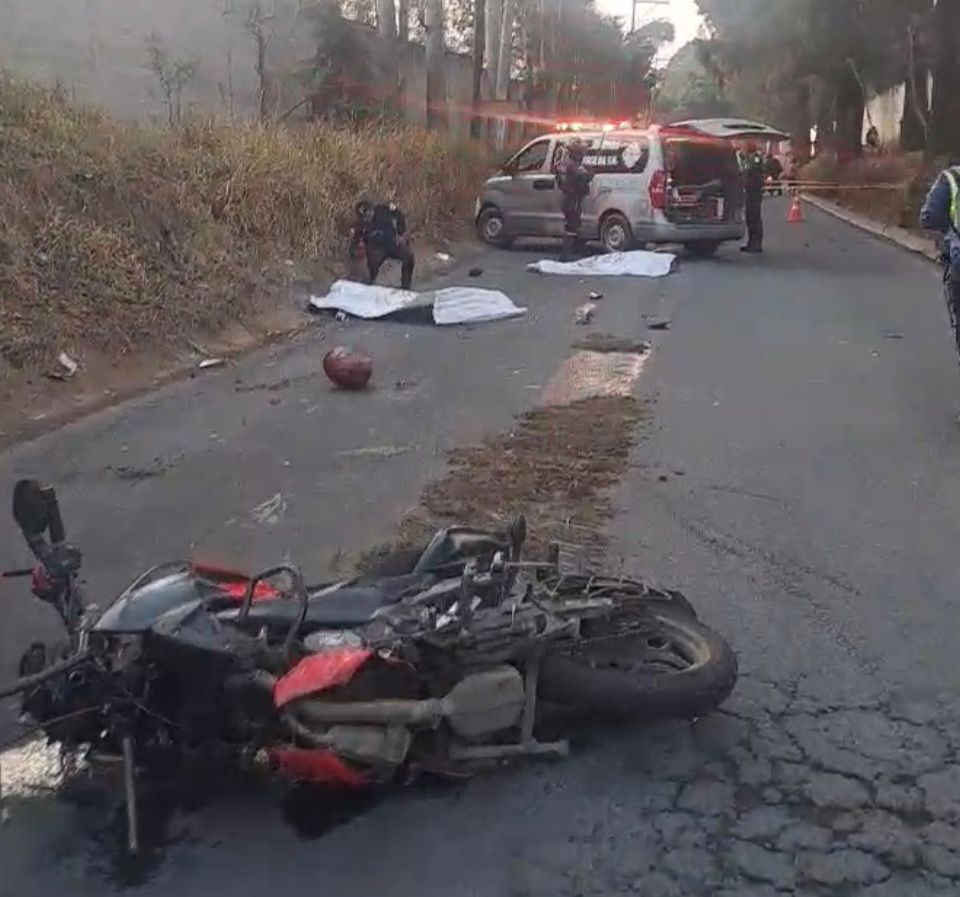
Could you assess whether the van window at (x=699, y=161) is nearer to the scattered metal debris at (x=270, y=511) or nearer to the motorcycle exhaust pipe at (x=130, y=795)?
the scattered metal debris at (x=270, y=511)

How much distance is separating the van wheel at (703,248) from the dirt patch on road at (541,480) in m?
12.1

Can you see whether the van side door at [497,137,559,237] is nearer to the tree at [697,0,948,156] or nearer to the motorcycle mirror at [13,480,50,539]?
the tree at [697,0,948,156]

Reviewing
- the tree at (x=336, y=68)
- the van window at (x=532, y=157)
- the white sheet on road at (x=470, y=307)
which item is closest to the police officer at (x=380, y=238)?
the white sheet on road at (x=470, y=307)

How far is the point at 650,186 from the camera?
61.0 ft

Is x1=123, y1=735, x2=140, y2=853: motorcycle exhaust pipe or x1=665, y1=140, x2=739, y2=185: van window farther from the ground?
x1=665, y1=140, x2=739, y2=185: van window

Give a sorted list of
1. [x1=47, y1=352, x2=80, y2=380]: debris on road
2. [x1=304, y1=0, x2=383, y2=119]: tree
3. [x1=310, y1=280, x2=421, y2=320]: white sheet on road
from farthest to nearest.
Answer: [x1=304, y1=0, x2=383, y2=119]: tree → [x1=310, y1=280, x2=421, y2=320]: white sheet on road → [x1=47, y1=352, x2=80, y2=380]: debris on road

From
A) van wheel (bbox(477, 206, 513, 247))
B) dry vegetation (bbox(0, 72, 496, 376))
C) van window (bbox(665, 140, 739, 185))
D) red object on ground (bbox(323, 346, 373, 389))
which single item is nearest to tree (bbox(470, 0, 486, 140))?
van wheel (bbox(477, 206, 513, 247))

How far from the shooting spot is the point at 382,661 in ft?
11.1

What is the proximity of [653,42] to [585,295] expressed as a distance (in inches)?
1839

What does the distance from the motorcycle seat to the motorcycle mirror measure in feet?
1.82

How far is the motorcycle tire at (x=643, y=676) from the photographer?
371 centimetres

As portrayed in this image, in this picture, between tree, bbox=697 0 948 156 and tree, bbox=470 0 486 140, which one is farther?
tree, bbox=470 0 486 140

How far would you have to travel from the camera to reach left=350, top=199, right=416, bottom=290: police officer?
14.7m

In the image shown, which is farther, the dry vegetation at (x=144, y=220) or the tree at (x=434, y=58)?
the tree at (x=434, y=58)
